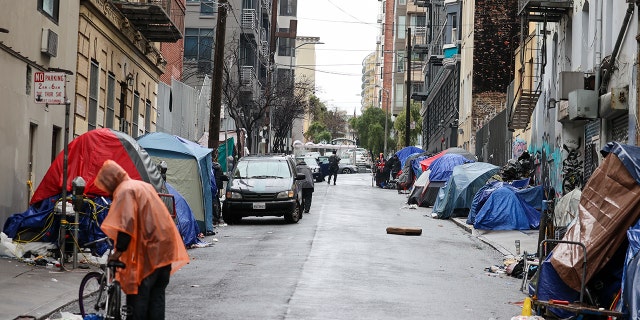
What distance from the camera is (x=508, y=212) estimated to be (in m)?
27.4

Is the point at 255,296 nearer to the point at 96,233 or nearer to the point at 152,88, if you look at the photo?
the point at 96,233

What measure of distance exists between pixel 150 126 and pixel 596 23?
16.0 meters

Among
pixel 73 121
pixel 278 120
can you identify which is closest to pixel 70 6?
pixel 73 121

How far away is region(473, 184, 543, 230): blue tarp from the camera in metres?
27.2

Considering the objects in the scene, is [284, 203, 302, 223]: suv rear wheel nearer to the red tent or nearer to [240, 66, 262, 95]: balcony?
the red tent

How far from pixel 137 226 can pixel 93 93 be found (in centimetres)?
1787

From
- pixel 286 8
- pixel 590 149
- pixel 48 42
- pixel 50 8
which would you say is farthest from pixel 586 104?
pixel 286 8

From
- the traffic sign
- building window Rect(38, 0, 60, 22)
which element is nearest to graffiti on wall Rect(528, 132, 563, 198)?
building window Rect(38, 0, 60, 22)

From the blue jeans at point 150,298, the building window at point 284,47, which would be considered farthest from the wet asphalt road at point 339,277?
the building window at point 284,47

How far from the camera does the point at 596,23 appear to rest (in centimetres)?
2402

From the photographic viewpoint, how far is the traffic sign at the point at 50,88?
51.0ft

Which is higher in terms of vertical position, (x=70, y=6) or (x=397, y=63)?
(x=397, y=63)

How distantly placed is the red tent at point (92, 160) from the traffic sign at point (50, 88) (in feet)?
6.78

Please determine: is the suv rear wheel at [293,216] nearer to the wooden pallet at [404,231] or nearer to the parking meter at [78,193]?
the wooden pallet at [404,231]
